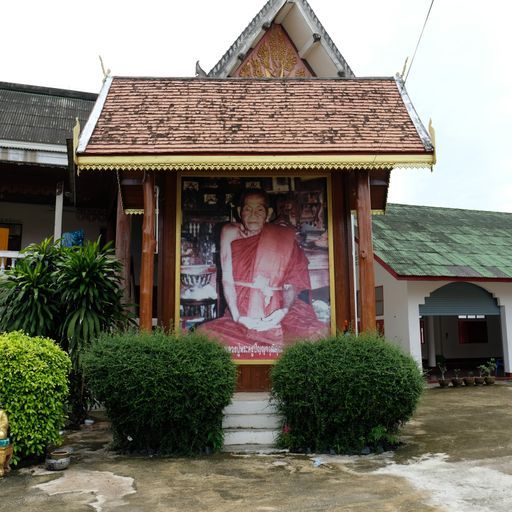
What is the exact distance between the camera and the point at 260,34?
12.0 metres

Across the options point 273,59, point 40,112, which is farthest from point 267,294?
point 40,112

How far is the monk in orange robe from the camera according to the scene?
27.2ft

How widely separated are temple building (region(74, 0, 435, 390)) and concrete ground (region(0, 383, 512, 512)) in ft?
7.50

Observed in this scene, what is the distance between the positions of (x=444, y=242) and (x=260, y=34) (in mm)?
9112

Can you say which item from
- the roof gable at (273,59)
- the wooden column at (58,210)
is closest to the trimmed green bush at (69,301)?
the wooden column at (58,210)

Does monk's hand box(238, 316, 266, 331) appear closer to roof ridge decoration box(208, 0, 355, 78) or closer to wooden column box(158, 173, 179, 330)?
wooden column box(158, 173, 179, 330)

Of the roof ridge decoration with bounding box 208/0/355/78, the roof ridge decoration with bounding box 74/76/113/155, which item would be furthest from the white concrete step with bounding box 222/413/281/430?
the roof ridge decoration with bounding box 208/0/355/78

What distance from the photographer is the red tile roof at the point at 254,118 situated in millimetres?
7578

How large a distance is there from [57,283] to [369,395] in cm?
483

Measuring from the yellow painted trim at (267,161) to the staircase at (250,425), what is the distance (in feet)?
10.8

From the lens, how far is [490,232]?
19.1m

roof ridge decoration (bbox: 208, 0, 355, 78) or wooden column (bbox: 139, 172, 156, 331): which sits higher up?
roof ridge decoration (bbox: 208, 0, 355, 78)

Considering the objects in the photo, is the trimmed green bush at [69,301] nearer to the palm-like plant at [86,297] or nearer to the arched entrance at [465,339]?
the palm-like plant at [86,297]

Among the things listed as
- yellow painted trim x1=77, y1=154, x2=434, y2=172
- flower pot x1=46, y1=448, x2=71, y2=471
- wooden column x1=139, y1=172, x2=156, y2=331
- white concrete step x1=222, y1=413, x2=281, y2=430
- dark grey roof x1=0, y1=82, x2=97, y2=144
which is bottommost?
flower pot x1=46, y1=448, x2=71, y2=471
